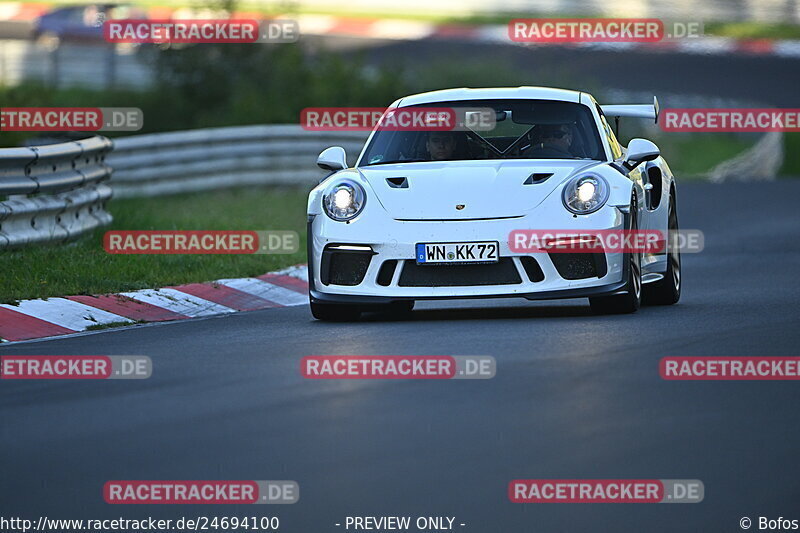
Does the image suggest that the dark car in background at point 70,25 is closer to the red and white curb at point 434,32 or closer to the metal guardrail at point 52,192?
the red and white curb at point 434,32

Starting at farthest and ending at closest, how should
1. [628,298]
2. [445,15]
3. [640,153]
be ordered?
1. [445,15]
2. [640,153]
3. [628,298]

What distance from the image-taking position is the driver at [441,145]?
10.5m

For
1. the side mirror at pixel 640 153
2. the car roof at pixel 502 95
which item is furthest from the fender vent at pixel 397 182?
the side mirror at pixel 640 153

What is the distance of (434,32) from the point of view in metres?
39.0

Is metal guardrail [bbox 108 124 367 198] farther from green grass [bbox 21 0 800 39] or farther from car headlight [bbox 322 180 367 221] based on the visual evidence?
car headlight [bbox 322 180 367 221]

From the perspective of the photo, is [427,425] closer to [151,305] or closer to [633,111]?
[151,305]

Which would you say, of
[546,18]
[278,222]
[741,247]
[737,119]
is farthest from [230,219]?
[546,18]

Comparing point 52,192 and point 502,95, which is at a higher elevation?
point 502,95

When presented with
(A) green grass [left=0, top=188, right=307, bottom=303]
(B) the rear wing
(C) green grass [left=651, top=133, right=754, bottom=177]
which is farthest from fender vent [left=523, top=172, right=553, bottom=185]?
(C) green grass [left=651, top=133, right=754, bottom=177]

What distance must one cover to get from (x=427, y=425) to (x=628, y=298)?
11.7 ft

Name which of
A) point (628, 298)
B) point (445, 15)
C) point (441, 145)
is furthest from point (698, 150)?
point (628, 298)

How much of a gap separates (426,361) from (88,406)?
1567mm

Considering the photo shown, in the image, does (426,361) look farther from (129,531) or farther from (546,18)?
(546,18)

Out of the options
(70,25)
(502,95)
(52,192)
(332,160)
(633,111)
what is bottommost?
(52,192)
